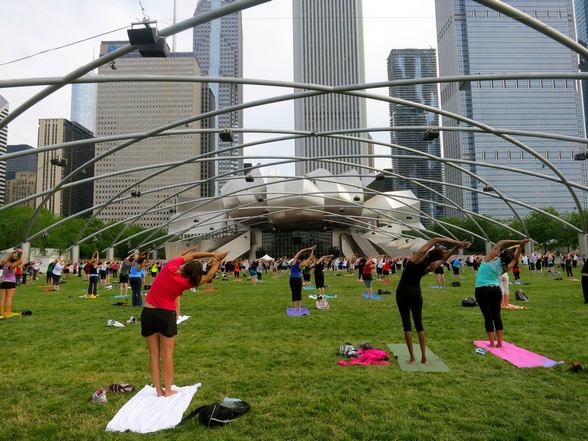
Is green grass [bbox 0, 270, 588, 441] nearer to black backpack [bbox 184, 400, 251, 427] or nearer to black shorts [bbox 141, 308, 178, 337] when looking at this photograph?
black backpack [bbox 184, 400, 251, 427]

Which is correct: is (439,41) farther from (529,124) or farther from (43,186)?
(43,186)

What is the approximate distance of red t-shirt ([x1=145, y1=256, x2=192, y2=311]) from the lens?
189 inches

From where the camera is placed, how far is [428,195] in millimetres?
178875

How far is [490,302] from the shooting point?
7.29m

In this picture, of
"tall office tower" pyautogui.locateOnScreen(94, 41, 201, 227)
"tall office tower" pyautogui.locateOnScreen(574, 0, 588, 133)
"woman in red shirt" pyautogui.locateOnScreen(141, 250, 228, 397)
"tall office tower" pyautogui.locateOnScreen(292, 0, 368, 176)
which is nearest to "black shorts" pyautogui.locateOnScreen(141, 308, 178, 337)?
"woman in red shirt" pyautogui.locateOnScreen(141, 250, 228, 397)

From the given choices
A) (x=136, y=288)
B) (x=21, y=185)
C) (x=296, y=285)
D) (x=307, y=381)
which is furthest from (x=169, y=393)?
(x=21, y=185)

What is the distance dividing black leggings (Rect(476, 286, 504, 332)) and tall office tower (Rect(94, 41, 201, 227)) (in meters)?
111

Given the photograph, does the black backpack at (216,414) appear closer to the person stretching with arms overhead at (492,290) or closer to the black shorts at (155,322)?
the black shorts at (155,322)

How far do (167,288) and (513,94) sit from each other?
138159 millimetres

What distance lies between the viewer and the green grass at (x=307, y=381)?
12.9 ft

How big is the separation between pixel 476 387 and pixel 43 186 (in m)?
145

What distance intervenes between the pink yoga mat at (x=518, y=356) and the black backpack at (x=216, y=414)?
4.54 metres

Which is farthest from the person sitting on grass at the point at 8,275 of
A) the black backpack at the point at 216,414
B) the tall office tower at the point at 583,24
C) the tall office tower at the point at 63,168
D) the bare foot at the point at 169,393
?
the tall office tower at the point at 583,24

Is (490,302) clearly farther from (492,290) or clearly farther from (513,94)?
(513,94)
